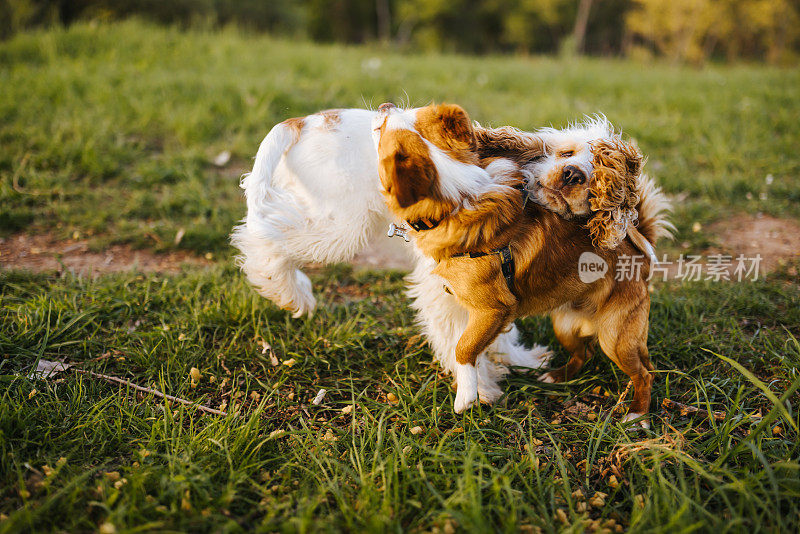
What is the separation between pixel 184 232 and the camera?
399 centimetres

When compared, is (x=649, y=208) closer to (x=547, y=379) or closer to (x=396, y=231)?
(x=547, y=379)

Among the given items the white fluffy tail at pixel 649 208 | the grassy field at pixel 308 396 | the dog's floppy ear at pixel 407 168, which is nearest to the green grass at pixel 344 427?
the grassy field at pixel 308 396

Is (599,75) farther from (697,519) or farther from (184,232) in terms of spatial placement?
(697,519)

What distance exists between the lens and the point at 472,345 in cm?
232

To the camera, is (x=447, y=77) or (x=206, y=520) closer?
(x=206, y=520)

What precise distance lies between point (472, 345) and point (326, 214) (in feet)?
3.24

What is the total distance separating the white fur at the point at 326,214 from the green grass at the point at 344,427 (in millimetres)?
312

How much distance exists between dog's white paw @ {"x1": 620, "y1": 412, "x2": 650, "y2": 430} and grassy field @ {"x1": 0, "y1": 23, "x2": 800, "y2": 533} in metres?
0.05

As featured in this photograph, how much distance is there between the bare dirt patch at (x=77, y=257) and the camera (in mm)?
3582

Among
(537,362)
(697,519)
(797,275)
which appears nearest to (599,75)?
(797,275)

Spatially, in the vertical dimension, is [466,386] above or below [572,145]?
below

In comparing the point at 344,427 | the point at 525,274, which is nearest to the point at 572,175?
the point at 525,274

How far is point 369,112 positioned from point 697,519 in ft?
7.63

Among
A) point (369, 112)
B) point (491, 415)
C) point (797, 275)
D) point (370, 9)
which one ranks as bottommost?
point (491, 415)
